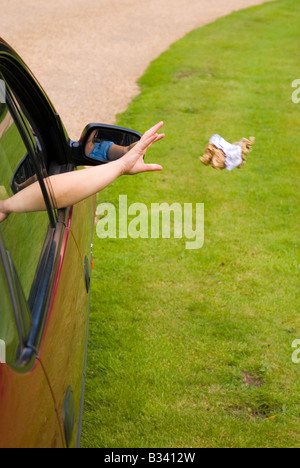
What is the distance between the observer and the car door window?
6.95ft

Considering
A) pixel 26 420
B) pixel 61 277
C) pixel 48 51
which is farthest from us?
pixel 48 51

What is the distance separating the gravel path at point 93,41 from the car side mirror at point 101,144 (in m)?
4.96

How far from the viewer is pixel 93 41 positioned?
41.1 feet

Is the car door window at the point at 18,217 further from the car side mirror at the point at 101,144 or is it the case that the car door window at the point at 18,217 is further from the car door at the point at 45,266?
the car side mirror at the point at 101,144

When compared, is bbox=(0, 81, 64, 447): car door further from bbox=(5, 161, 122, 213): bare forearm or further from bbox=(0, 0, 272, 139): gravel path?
bbox=(0, 0, 272, 139): gravel path

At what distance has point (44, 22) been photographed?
43.1 feet

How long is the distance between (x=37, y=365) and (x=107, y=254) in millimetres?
3666

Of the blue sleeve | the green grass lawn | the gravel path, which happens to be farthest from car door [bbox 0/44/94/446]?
the gravel path

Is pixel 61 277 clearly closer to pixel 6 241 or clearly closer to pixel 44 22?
pixel 6 241

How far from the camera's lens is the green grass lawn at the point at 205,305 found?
11.7 ft

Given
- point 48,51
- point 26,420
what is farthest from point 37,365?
point 48,51

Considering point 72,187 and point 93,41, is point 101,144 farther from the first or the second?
point 93,41

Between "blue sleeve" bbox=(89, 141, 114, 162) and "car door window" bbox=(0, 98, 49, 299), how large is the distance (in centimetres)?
64

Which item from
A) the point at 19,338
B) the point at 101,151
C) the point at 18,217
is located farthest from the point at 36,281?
the point at 101,151
